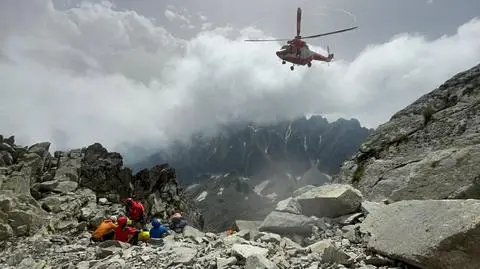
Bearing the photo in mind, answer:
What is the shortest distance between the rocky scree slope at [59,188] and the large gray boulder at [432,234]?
23.3 meters

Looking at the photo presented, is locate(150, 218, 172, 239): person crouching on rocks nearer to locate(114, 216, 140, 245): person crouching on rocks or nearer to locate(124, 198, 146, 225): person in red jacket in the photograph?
locate(114, 216, 140, 245): person crouching on rocks

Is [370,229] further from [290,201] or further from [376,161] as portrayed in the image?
[376,161]

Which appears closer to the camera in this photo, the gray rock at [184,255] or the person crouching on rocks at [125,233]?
the gray rock at [184,255]

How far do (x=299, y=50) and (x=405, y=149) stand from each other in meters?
29.6

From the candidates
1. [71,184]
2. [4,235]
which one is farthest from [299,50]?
[4,235]

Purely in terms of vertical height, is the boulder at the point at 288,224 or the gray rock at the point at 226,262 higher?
the boulder at the point at 288,224

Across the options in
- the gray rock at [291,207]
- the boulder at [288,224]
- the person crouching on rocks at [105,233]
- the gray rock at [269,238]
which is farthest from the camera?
the person crouching on rocks at [105,233]

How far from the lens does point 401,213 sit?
38.1ft

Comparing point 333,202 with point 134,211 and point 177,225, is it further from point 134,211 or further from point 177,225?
point 134,211

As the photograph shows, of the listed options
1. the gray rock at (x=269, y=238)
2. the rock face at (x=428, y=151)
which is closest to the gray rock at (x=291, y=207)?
the gray rock at (x=269, y=238)

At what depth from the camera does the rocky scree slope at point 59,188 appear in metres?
26.7

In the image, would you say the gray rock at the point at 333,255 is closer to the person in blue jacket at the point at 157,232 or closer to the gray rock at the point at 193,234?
the gray rock at the point at 193,234

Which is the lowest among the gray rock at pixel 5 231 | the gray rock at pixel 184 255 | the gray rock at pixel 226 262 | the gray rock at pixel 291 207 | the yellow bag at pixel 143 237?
the gray rock at pixel 5 231

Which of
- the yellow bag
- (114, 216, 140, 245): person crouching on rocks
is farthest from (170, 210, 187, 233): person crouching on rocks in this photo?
(114, 216, 140, 245): person crouching on rocks
